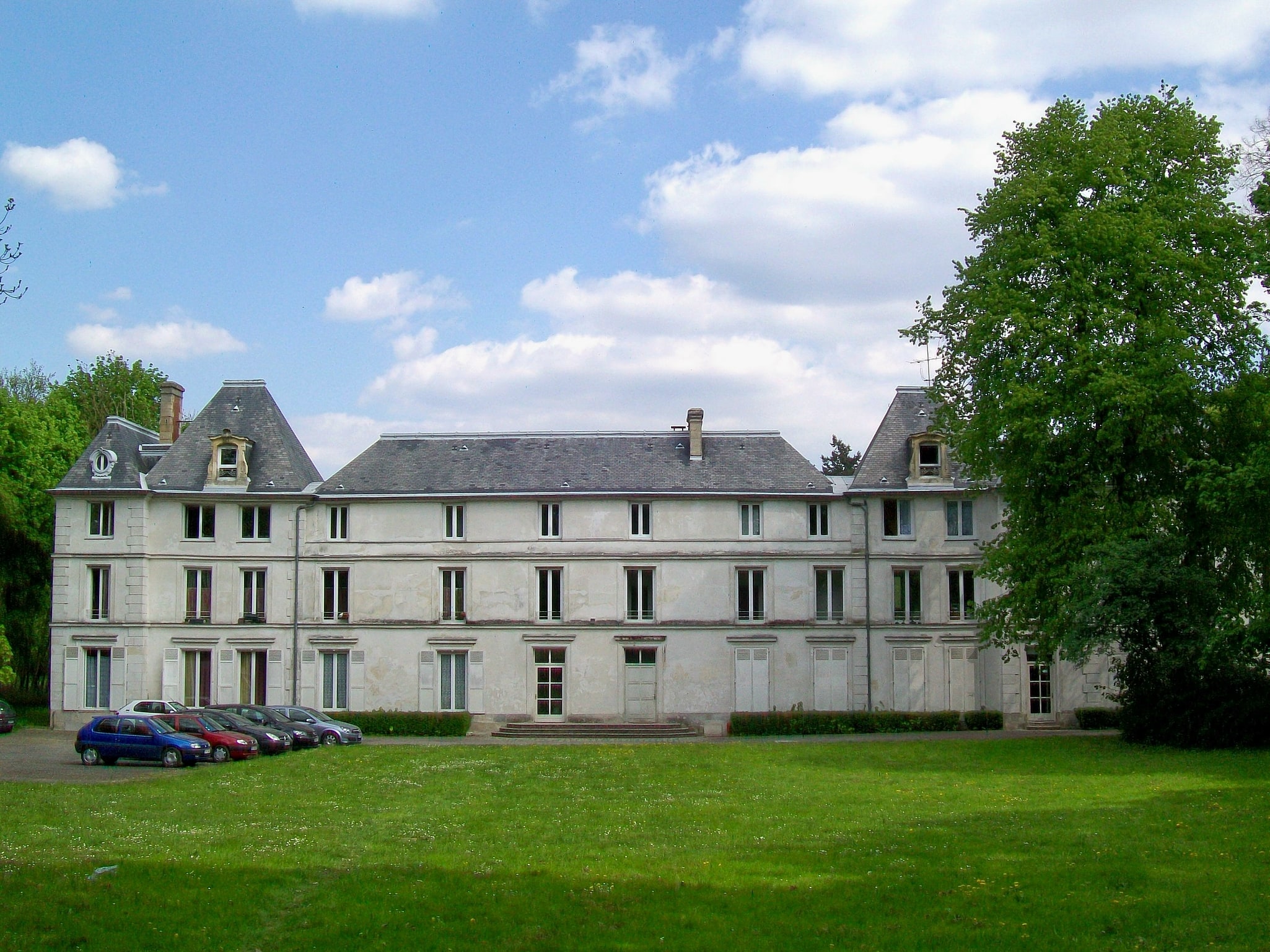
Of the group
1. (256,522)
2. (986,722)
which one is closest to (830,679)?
(986,722)

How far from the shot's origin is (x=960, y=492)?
43.0 meters

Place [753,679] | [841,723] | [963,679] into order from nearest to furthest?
[841,723]
[963,679]
[753,679]

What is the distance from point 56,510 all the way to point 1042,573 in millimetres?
34431

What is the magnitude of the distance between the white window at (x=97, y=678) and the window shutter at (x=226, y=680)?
3820 millimetres

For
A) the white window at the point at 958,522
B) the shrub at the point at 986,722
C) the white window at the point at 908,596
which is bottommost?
the shrub at the point at 986,722

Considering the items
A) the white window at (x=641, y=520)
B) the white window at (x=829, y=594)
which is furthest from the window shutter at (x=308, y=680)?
the white window at (x=829, y=594)

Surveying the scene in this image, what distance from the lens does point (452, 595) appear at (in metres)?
44.4

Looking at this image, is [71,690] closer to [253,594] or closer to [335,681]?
[253,594]

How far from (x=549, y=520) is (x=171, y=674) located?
14.9m

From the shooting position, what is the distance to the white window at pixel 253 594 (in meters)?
44.3

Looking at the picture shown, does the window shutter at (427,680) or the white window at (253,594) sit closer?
the window shutter at (427,680)

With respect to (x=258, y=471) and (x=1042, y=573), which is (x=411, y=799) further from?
(x=258, y=471)

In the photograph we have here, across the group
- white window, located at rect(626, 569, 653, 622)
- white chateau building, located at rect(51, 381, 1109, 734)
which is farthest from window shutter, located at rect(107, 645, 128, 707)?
white window, located at rect(626, 569, 653, 622)

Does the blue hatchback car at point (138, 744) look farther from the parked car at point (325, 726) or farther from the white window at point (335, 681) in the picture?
the white window at point (335, 681)
